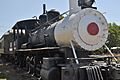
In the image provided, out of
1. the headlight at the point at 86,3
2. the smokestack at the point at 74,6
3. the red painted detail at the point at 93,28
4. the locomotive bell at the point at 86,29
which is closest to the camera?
the locomotive bell at the point at 86,29

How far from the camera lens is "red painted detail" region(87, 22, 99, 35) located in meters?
8.38

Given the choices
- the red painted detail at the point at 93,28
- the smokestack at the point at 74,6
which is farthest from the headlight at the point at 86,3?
the red painted detail at the point at 93,28

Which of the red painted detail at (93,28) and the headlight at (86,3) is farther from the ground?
the headlight at (86,3)

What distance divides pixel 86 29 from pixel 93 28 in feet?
0.98

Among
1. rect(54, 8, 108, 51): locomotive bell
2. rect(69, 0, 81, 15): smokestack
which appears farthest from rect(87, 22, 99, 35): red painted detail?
rect(69, 0, 81, 15): smokestack

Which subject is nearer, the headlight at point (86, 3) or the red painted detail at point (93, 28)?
the red painted detail at point (93, 28)

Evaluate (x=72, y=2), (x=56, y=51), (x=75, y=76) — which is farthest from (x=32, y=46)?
(x=75, y=76)

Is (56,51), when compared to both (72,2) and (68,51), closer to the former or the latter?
(68,51)

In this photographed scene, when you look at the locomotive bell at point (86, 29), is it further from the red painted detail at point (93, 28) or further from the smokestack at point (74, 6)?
the smokestack at point (74, 6)

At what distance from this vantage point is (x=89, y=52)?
29.1ft

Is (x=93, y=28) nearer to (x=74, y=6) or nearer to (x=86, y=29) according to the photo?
(x=86, y=29)

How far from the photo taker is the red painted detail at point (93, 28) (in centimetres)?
838

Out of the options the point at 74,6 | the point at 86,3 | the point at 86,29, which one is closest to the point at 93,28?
the point at 86,29

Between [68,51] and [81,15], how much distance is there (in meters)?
1.41
